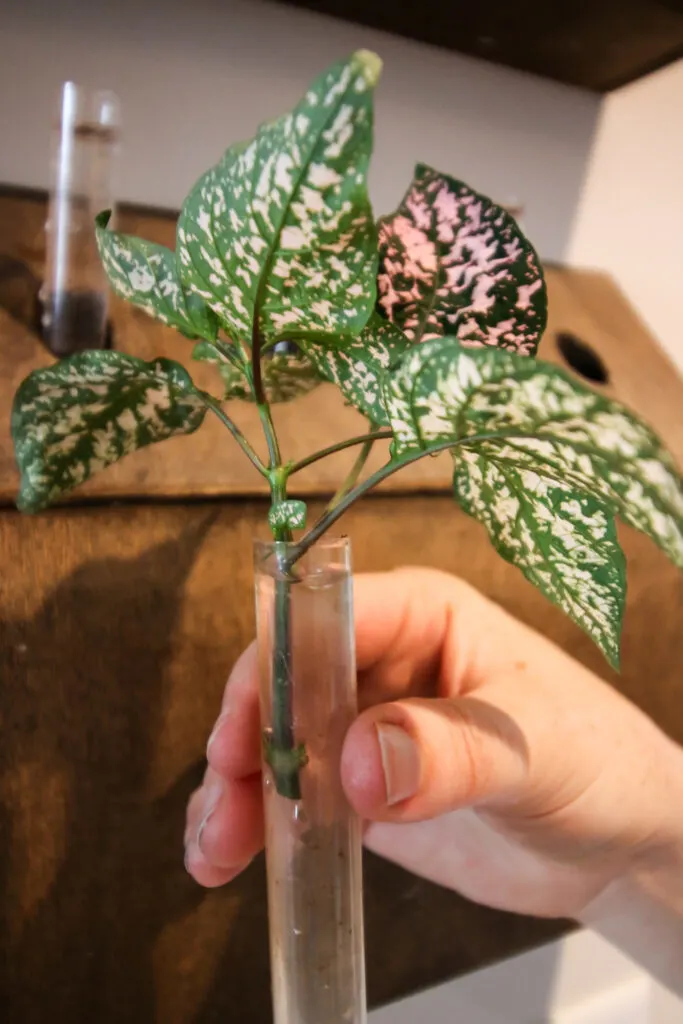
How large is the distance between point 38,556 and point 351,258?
0.30 m

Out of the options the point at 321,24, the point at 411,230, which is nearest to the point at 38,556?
the point at 411,230

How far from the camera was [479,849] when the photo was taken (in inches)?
21.5

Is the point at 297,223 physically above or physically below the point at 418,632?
above

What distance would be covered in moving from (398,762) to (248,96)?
52 cm

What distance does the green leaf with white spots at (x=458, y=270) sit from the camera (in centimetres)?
25

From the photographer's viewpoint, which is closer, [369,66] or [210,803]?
[369,66]

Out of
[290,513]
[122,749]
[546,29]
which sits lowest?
[122,749]

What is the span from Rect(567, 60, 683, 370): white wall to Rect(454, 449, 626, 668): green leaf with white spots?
1.97ft

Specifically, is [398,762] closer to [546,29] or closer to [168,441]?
[168,441]

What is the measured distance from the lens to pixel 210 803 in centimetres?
42

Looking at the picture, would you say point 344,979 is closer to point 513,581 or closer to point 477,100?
point 513,581

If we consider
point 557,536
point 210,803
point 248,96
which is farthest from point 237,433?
point 248,96

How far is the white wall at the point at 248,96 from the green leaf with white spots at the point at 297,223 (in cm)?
39

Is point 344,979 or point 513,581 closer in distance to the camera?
point 344,979
